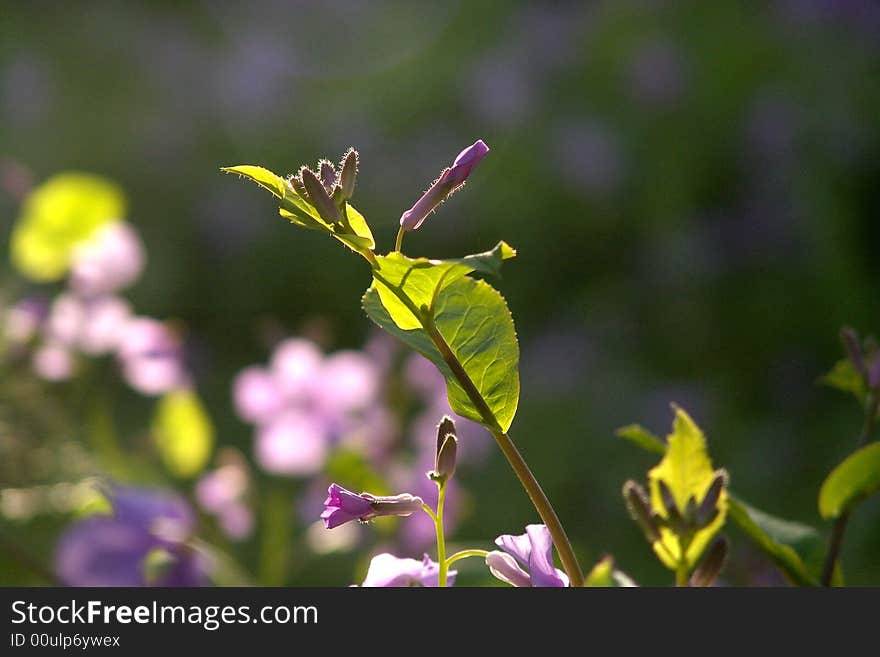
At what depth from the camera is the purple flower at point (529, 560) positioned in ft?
1.07

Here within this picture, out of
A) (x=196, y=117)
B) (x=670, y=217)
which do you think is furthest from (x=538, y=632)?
(x=196, y=117)

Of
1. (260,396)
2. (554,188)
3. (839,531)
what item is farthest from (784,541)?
(554,188)

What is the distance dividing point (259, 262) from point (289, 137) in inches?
17.1

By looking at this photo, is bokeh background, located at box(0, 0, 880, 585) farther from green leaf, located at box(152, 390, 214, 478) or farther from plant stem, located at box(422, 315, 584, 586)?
plant stem, located at box(422, 315, 584, 586)

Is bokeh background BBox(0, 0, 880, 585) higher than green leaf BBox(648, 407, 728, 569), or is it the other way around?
bokeh background BBox(0, 0, 880, 585)

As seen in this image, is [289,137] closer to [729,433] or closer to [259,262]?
[259,262]

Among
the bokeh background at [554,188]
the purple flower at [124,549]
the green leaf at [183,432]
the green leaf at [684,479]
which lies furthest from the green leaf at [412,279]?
the bokeh background at [554,188]

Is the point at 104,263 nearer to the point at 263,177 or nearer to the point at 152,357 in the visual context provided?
the point at 152,357

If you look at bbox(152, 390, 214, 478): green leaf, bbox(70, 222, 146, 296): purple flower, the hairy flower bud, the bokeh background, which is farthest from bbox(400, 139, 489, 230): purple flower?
the bokeh background

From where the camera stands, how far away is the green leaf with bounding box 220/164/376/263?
0.33m

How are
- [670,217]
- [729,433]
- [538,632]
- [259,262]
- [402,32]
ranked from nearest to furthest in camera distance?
[538,632] < [729,433] < [670,217] < [259,262] < [402,32]

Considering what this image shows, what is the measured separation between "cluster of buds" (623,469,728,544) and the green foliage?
1.79 ft

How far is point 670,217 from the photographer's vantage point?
2145mm

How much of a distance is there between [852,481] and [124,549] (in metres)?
0.34
